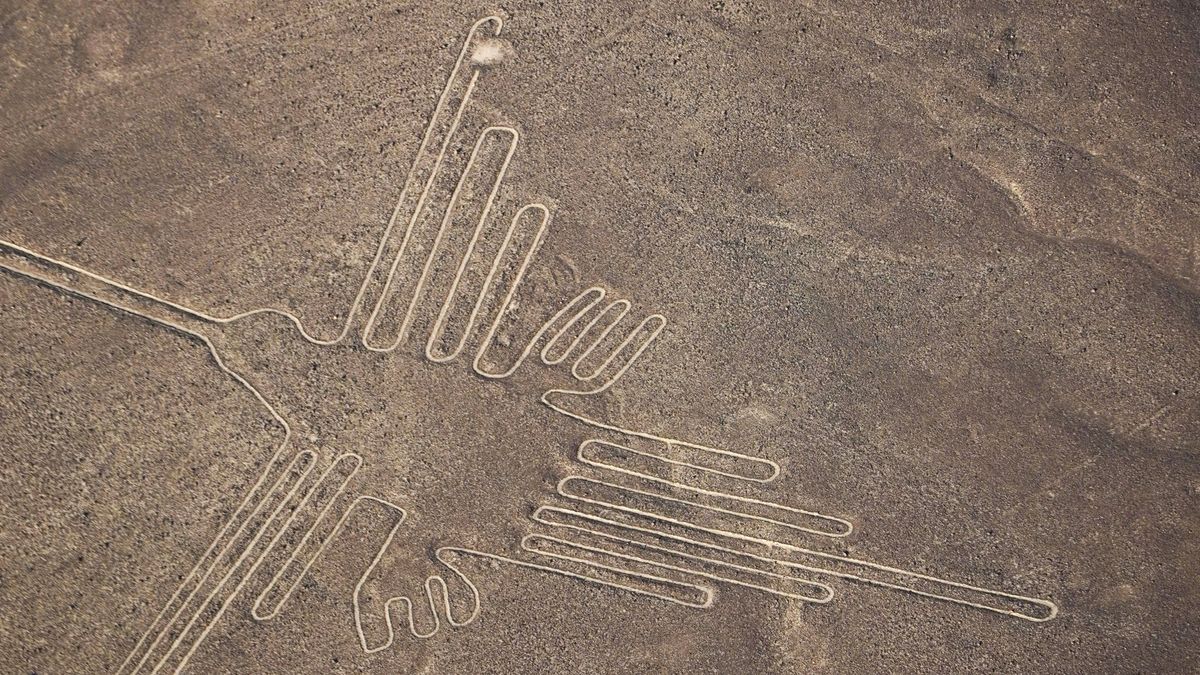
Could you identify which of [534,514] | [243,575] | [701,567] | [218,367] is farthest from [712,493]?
[218,367]

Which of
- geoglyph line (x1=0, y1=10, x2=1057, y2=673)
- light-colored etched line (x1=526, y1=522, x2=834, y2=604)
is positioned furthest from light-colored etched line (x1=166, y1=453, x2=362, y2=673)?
light-colored etched line (x1=526, y1=522, x2=834, y2=604)

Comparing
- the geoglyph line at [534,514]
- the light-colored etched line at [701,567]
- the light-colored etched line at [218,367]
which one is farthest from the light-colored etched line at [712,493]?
the light-colored etched line at [218,367]

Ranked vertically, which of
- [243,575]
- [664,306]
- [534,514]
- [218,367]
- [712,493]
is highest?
[664,306]

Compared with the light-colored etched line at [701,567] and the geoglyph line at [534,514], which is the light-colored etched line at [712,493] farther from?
the light-colored etched line at [701,567]

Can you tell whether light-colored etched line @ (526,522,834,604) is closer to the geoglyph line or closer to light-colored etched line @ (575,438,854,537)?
the geoglyph line

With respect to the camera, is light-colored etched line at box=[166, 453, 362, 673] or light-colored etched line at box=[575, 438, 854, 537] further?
light-colored etched line at box=[575, 438, 854, 537]

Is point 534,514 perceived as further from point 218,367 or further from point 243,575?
point 218,367
